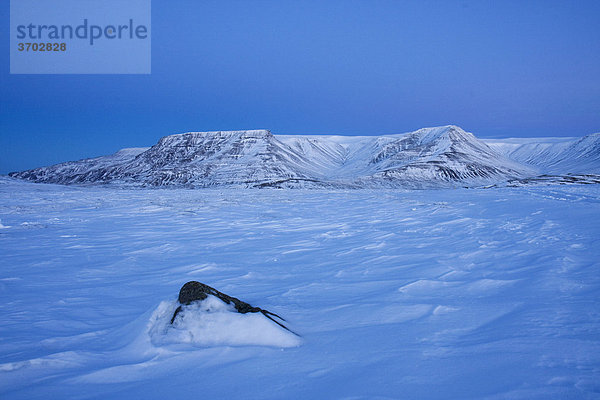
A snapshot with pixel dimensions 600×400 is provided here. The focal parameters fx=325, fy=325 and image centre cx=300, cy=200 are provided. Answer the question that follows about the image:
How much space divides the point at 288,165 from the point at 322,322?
128 meters

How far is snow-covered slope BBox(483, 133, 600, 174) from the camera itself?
133 metres

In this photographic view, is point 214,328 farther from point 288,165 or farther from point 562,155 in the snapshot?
point 562,155

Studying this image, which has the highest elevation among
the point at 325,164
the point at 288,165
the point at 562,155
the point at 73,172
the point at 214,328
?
the point at 562,155

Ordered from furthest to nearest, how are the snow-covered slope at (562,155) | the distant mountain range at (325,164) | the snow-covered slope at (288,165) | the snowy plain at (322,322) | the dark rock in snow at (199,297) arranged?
the snow-covered slope at (562,155)
the snow-covered slope at (288,165)
the distant mountain range at (325,164)
the dark rock in snow at (199,297)
the snowy plain at (322,322)

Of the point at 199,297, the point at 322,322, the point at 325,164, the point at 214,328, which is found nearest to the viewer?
the point at 214,328

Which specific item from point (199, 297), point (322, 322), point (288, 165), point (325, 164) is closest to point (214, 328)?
point (199, 297)

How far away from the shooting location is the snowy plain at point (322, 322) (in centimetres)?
305

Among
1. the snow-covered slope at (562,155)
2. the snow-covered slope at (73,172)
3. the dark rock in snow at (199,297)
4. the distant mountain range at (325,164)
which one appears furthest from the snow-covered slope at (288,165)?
the dark rock in snow at (199,297)

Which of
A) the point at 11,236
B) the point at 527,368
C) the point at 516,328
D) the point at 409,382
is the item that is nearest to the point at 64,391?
the point at 409,382

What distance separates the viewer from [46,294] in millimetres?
5988

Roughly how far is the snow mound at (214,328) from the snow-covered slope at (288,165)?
8864cm

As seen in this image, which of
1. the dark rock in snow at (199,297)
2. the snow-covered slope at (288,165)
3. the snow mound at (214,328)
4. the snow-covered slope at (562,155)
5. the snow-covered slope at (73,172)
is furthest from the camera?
the snow-covered slope at (73,172)

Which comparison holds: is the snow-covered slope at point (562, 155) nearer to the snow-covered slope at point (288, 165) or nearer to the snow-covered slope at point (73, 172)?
the snow-covered slope at point (288, 165)

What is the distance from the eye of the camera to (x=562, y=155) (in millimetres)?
162875
